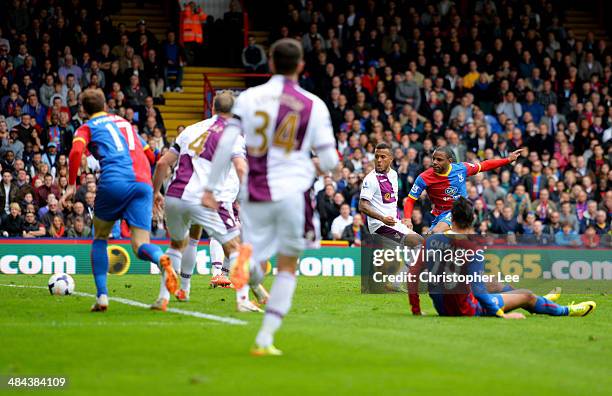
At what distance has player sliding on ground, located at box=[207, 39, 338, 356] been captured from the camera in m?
8.12

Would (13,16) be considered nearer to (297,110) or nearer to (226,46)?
(226,46)

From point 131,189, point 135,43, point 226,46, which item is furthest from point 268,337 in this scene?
point 226,46

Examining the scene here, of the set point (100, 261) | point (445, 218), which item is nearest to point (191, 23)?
point (445, 218)

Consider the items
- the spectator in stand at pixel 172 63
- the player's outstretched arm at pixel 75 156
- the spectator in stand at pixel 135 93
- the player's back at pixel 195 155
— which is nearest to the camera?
the player's outstretched arm at pixel 75 156

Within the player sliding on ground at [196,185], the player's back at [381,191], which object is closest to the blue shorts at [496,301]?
the player sliding on ground at [196,185]

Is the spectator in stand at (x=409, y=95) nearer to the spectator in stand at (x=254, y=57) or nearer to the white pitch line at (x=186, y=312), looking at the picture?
the spectator in stand at (x=254, y=57)

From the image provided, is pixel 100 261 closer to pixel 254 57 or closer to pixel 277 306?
pixel 277 306

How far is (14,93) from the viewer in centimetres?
2569

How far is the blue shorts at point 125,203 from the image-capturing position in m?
11.6

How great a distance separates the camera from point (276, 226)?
8.24 m

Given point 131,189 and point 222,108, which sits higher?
point 222,108

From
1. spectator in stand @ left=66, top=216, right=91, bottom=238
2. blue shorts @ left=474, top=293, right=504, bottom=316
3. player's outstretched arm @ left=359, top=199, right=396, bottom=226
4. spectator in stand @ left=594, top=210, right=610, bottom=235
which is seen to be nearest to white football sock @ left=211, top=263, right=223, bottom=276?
player's outstretched arm @ left=359, top=199, right=396, bottom=226

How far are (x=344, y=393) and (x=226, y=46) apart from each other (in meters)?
25.6

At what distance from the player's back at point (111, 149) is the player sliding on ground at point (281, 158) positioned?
369 centimetres
